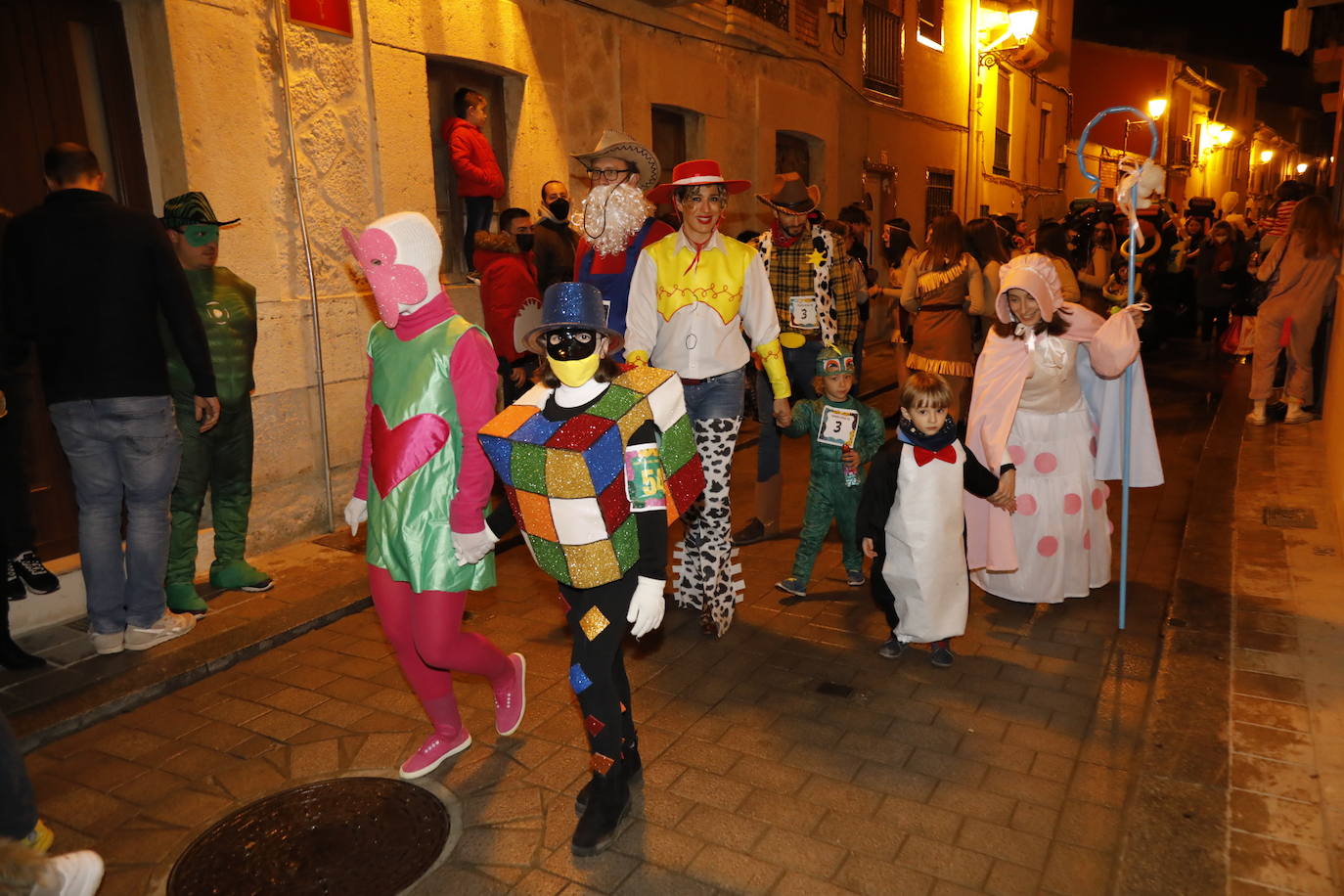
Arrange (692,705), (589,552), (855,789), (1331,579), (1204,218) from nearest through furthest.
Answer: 1. (589,552)
2. (855,789)
3. (692,705)
4. (1331,579)
5. (1204,218)

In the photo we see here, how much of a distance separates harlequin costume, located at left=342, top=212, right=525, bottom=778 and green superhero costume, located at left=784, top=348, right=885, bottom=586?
237cm

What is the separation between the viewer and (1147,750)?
3555 millimetres

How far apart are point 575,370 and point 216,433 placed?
11.1 ft

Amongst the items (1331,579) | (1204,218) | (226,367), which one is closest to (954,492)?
(1331,579)

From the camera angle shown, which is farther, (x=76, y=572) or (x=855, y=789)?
(x=76, y=572)

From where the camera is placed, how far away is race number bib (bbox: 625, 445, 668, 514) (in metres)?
3.00

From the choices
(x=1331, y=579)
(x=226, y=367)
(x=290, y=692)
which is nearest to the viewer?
(x=290, y=692)

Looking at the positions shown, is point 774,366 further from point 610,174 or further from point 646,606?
point 646,606

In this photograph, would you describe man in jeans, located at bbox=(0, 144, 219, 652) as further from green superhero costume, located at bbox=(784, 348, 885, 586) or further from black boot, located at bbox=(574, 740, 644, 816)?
green superhero costume, located at bbox=(784, 348, 885, 586)

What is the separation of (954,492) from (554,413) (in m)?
2.13

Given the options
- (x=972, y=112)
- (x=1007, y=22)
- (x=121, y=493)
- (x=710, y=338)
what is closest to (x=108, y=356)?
(x=121, y=493)

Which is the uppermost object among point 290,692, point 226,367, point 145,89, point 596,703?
point 145,89

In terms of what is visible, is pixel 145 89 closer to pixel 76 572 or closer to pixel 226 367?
pixel 226 367

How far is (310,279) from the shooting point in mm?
6453
